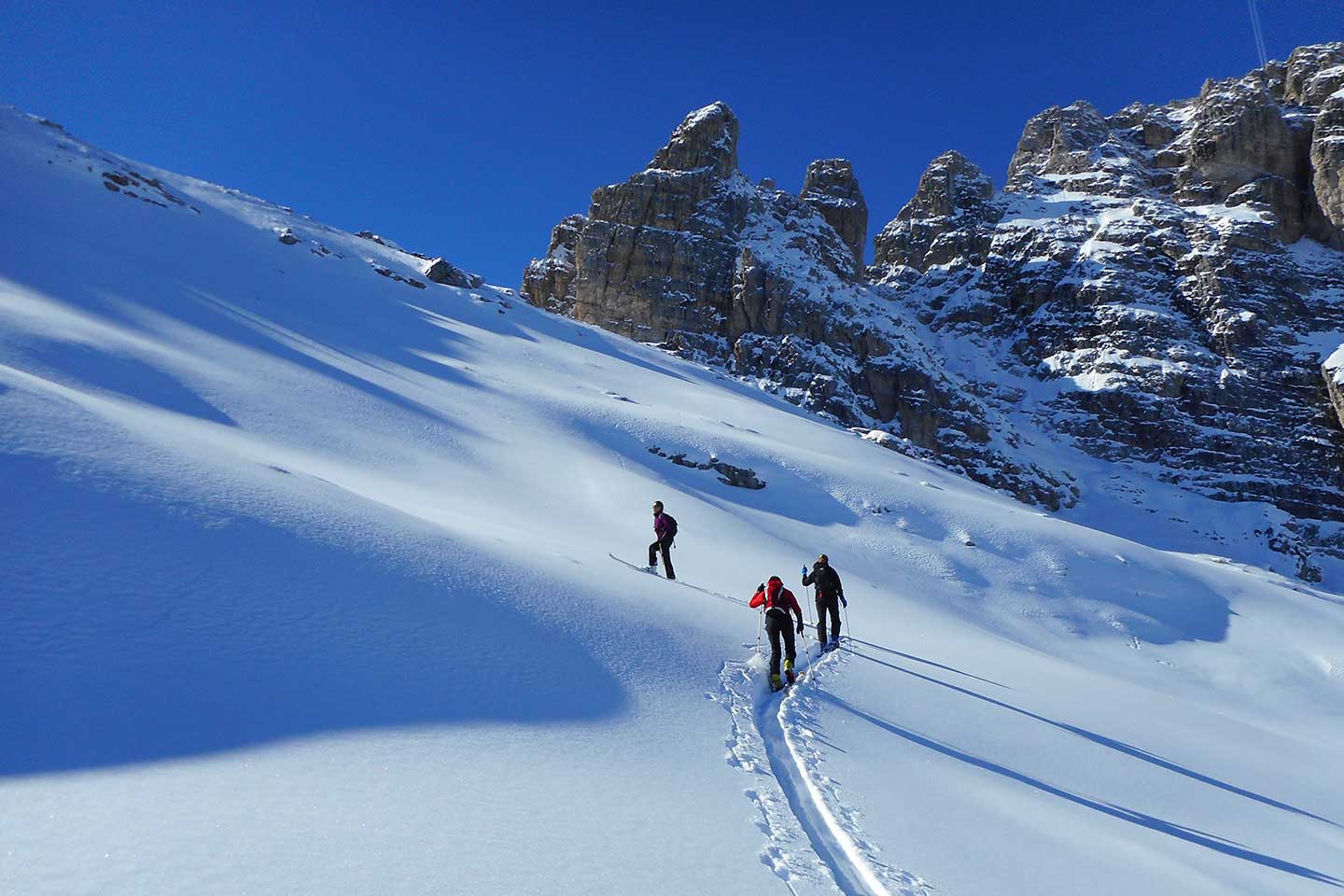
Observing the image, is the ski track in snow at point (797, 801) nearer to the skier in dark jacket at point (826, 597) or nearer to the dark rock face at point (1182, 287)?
the skier in dark jacket at point (826, 597)

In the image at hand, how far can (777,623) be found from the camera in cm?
966

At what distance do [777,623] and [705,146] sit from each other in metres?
92.3

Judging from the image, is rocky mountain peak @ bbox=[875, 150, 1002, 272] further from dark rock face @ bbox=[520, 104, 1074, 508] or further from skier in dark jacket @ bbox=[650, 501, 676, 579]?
skier in dark jacket @ bbox=[650, 501, 676, 579]

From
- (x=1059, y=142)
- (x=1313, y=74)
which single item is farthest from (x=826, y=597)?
(x=1313, y=74)

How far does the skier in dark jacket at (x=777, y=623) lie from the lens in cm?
925

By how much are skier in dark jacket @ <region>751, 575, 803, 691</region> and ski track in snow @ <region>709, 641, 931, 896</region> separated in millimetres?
248

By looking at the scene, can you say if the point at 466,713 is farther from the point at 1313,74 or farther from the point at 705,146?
the point at 1313,74

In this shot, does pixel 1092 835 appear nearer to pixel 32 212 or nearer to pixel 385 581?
pixel 385 581

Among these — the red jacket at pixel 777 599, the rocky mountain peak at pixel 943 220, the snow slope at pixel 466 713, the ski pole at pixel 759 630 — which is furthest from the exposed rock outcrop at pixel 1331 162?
the red jacket at pixel 777 599

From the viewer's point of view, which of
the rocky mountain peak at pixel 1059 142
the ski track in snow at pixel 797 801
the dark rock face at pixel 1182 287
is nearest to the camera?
the ski track in snow at pixel 797 801

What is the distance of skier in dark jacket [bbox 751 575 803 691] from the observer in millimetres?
9250

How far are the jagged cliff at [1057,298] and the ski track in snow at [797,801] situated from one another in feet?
203

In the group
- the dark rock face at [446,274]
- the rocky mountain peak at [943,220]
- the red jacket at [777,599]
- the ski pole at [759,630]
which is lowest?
the ski pole at [759,630]

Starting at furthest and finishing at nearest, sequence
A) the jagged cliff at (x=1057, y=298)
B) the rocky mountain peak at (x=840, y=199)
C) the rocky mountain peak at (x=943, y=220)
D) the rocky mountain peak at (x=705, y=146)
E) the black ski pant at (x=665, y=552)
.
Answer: the rocky mountain peak at (x=943, y=220) < the rocky mountain peak at (x=840, y=199) < the rocky mountain peak at (x=705, y=146) < the jagged cliff at (x=1057, y=298) < the black ski pant at (x=665, y=552)
